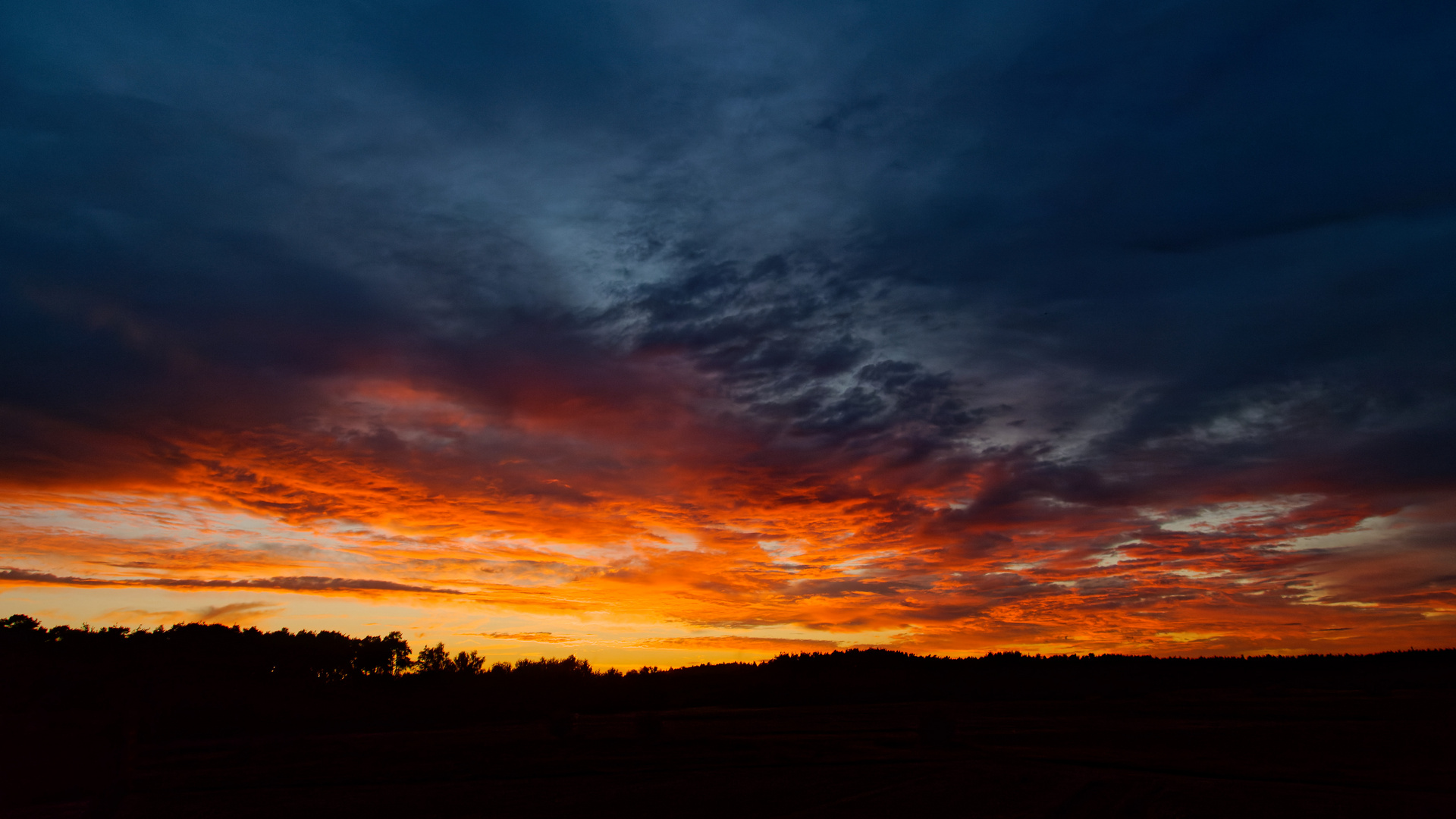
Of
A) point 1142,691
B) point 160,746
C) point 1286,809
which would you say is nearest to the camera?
point 1286,809

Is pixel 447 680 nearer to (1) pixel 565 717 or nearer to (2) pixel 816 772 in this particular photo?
(1) pixel 565 717

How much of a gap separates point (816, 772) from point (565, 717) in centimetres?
1487

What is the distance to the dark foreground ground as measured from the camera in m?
16.5

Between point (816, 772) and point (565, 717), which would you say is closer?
point (816, 772)

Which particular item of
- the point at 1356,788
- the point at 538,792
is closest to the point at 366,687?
the point at 538,792

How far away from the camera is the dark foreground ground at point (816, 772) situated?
1645cm

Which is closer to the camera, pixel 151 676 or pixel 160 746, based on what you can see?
pixel 151 676

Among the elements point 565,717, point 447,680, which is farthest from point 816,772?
point 447,680

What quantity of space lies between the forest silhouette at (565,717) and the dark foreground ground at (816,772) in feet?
0.66

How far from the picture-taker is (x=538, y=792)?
18891 mm

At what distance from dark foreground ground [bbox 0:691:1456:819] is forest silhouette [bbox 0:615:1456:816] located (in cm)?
20

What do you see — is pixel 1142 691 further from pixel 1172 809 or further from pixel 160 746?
pixel 160 746

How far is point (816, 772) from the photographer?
21.4m

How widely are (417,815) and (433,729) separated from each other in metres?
32.3
